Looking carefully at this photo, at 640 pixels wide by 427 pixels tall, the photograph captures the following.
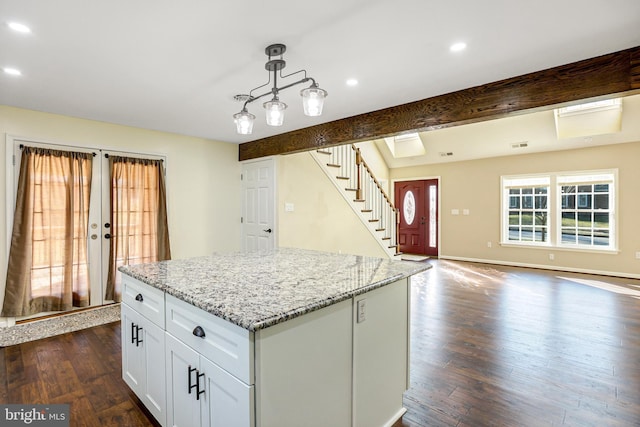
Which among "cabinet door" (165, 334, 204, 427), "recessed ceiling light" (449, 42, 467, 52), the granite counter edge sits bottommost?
"cabinet door" (165, 334, 204, 427)

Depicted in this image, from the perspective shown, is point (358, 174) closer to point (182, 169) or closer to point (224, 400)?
point (182, 169)

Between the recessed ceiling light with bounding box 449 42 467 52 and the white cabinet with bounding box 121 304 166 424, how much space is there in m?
2.56

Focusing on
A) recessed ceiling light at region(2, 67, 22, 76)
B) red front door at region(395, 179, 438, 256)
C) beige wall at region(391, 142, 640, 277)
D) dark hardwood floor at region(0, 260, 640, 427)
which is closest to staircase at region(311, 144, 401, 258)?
red front door at region(395, 179, 438, 256)

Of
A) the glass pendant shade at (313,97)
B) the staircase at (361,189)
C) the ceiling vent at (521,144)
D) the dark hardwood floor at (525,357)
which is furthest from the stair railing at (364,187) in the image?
the glass pendant shade at (313,97)

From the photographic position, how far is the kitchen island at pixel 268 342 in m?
1.27

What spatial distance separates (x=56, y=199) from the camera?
12.0 feet

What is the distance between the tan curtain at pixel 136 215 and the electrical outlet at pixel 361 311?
3.69 metres

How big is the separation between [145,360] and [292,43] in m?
A: 2.24

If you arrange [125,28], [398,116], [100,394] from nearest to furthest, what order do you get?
[125,28]
[100,394]
[398,116]

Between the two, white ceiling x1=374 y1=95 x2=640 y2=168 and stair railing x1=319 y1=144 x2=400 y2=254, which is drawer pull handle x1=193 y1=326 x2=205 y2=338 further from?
white ceiling x1=374 y1=95 x2=640 y2=168

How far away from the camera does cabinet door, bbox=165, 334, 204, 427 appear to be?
4.93 ft

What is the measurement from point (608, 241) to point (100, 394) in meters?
7.86

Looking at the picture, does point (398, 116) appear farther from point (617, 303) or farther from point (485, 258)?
point (485, 258)

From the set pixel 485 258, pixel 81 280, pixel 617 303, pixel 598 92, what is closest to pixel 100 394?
pixel 81 280
